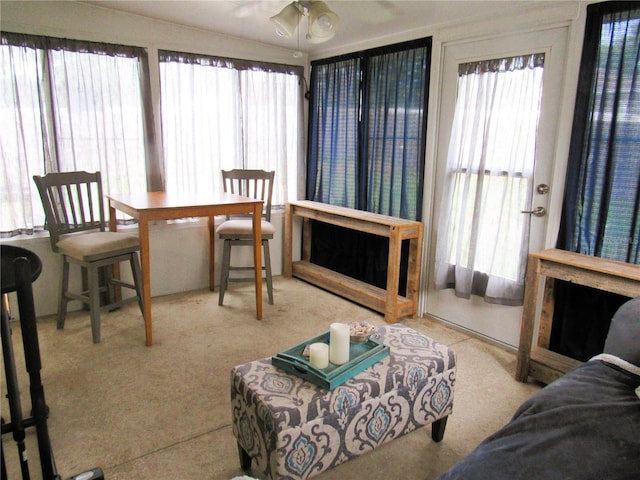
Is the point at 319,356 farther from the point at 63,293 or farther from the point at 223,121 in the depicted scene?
the point at 223,121

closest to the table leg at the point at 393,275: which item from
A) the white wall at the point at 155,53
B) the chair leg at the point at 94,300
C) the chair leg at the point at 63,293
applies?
the white wall at the point at 155,53

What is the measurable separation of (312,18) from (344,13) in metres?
0.68

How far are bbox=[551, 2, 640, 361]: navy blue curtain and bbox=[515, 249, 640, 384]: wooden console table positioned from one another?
0.31 ft

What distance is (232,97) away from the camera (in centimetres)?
389

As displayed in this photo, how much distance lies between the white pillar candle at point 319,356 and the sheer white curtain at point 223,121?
8.31ft

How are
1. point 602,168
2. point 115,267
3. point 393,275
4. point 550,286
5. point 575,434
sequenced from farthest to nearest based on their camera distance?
point 115,267 < point 393,275 < point 550,286 < point 602,168 < point 575,434

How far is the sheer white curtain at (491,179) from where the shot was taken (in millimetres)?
2719

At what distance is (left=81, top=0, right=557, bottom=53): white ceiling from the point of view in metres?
2.73

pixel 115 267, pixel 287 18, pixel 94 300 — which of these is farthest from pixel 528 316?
pixel 115 267

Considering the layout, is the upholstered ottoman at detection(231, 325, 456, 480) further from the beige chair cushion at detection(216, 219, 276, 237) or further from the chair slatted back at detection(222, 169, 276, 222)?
the chair slatted back at detection(222, 169, 276, 222)

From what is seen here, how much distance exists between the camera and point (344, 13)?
3010mm

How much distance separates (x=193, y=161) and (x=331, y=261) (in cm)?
152

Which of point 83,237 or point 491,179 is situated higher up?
point 491,179

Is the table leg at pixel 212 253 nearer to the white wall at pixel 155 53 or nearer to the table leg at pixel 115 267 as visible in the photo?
the white wall at pixel 155 53
